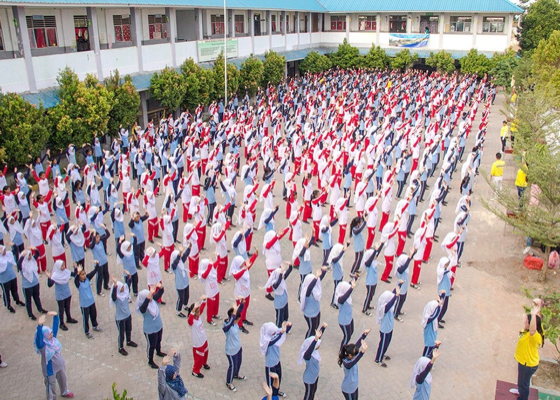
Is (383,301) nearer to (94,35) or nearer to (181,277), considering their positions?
(181,277)

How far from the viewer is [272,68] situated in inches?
953

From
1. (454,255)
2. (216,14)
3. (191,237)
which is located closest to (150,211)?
(191,237)

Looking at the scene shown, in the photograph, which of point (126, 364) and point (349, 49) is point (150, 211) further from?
point (349, 49)

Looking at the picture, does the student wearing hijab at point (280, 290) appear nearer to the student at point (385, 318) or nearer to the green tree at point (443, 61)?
the student at point (385, 318)

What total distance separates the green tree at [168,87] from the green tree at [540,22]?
26407 millimetres

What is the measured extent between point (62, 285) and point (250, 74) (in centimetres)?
1647

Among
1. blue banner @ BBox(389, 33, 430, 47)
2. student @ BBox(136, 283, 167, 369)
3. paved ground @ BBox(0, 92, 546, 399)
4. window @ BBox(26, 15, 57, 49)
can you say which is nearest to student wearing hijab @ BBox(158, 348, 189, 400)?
paved ground @ BBox(0, 92, 546, 399)

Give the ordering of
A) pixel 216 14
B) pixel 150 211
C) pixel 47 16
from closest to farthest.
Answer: pixel 150 211
pixel 47 16
pixel 216 14

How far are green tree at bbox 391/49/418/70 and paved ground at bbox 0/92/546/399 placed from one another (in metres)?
22.7

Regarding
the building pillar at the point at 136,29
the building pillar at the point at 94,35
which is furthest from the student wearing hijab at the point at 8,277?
the building pillar at the point at 136,29

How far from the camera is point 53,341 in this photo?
19.0 ft

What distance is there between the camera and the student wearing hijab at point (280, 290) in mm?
6958

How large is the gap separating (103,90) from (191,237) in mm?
7746

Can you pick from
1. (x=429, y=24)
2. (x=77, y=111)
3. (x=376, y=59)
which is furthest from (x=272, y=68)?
(x=429, y=24)
